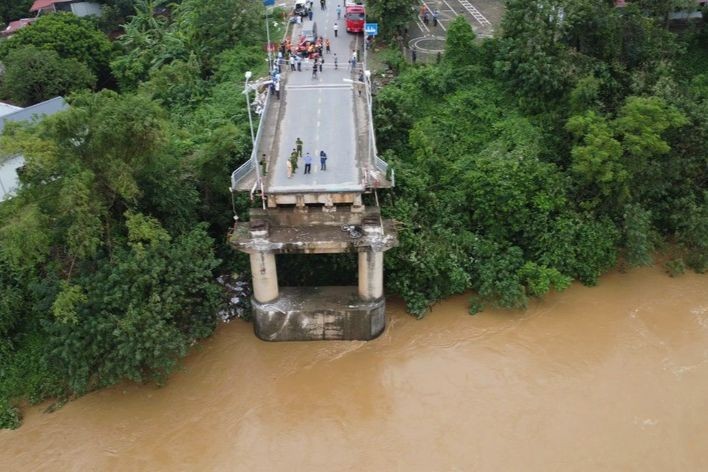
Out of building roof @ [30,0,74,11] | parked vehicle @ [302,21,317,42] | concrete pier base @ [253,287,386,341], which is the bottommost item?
concrete pier base @ [253,287,386,341]

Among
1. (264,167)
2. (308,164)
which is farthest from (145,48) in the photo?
(308,164)

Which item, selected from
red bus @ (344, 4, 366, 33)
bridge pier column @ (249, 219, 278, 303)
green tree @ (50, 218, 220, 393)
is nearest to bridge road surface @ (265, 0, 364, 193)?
red bus @ (344, 4, 366, 33)

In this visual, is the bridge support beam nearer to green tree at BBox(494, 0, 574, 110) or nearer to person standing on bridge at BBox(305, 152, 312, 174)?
person standing on bridge at BBox(305, 152, 312, 174)

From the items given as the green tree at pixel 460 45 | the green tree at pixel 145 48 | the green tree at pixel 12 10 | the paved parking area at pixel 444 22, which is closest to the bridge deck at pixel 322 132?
the paved parking area at pixel 444 22

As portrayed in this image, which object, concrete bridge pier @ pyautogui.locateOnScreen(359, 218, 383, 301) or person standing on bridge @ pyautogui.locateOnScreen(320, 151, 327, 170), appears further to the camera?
person standing on bridge @ pyautogui.locateOnScreen(320, 151, 327, 170)

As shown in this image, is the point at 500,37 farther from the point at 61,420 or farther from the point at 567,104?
the point at 61,420

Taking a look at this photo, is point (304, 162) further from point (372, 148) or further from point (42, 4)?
point (42, 4)

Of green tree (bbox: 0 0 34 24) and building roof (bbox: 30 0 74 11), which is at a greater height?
building roof (bbox: 30 0 74 11)
